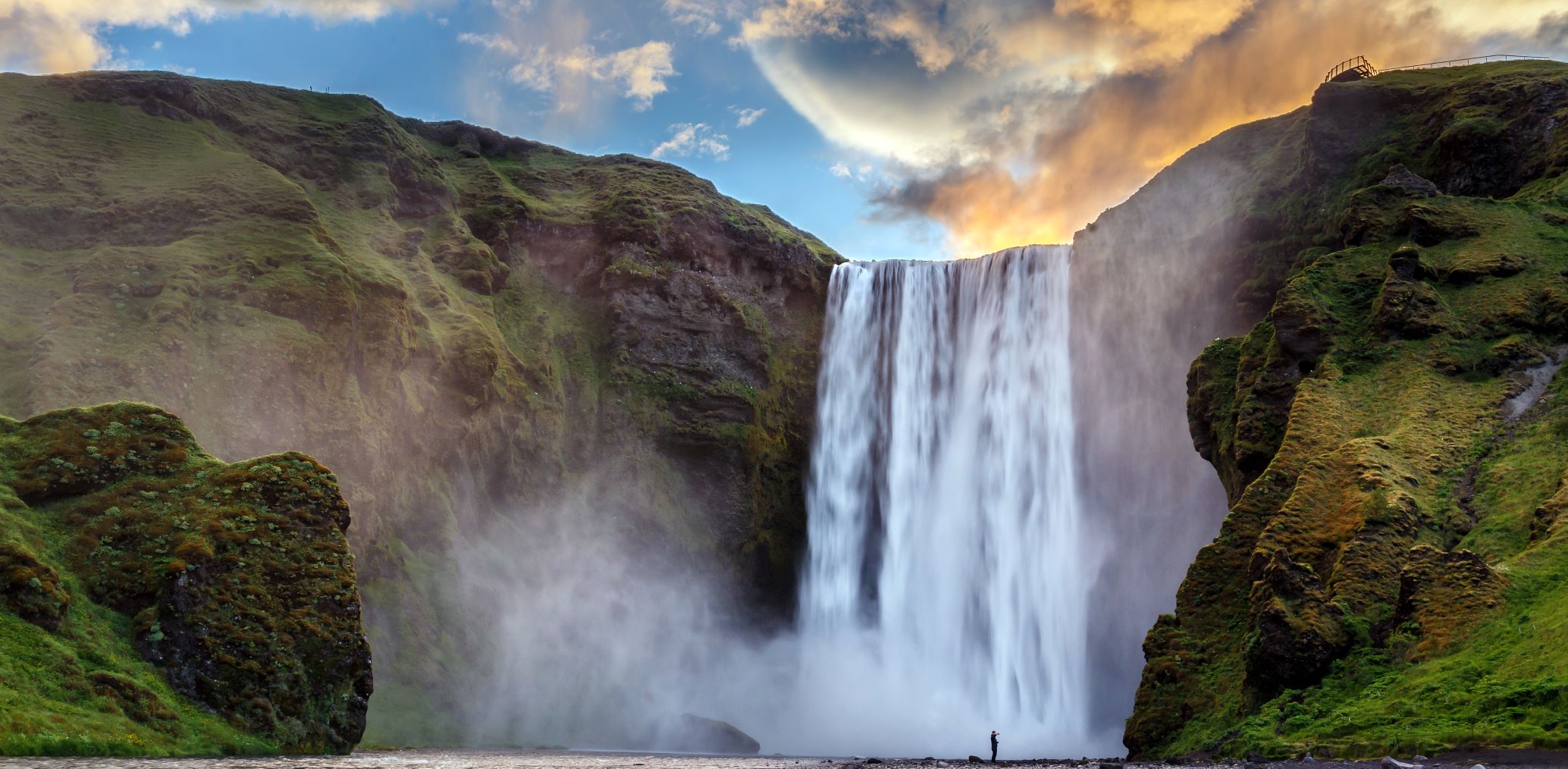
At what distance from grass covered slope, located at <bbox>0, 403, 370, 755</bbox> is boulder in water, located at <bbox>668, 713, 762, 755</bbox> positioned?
2661 centimetres

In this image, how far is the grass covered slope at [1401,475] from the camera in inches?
888

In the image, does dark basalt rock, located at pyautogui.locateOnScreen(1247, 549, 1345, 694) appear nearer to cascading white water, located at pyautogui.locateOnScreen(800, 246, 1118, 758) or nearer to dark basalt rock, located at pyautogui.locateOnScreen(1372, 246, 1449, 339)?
dark basalt rock, located at pyautogui.locateOnScreen(1372, 246, 1449, 339)

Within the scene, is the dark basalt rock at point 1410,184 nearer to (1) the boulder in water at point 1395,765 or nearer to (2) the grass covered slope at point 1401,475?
(2) the grass covered slope at point 1401,475

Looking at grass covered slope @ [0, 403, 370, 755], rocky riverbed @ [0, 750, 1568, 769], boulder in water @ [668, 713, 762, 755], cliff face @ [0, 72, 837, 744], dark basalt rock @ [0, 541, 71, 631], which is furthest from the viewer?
boulder in water @ [668, 713, 762, 755]

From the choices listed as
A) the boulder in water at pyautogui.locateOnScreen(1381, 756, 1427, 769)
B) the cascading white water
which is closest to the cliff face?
the cascading white water

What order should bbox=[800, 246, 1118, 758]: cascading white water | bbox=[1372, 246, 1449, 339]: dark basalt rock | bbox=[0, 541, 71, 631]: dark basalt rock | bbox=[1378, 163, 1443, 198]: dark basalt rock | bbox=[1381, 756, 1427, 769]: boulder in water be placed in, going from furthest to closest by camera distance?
bbox=[800, 246, 1118, 758]: cascading white water < bbox=[1378, 163, 1443, 198]: dark basalt rock < bbox=[1372, 246, 1449, 339]: dark basalt rock < bbox=[0, 541, 71, 631]: dark basalt rock < bbox=[1381, 756, 1427, 769]: boulder in water

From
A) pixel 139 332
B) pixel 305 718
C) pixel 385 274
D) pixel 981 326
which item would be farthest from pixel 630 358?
pixel 305 718

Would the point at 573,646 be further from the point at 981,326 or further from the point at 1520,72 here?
the point at 1520,72

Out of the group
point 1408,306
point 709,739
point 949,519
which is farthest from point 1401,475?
point 709,739

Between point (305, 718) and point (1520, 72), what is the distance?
5539 centimetres

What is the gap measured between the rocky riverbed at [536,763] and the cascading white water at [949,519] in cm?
2178

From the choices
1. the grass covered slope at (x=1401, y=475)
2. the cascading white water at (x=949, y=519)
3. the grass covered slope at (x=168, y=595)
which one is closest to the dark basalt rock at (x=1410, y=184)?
the grass covered slope at (x=1401, y=475)

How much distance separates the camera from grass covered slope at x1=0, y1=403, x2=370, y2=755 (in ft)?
Answer: 72.2

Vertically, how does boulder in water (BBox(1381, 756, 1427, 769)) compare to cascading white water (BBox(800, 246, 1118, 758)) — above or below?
below
